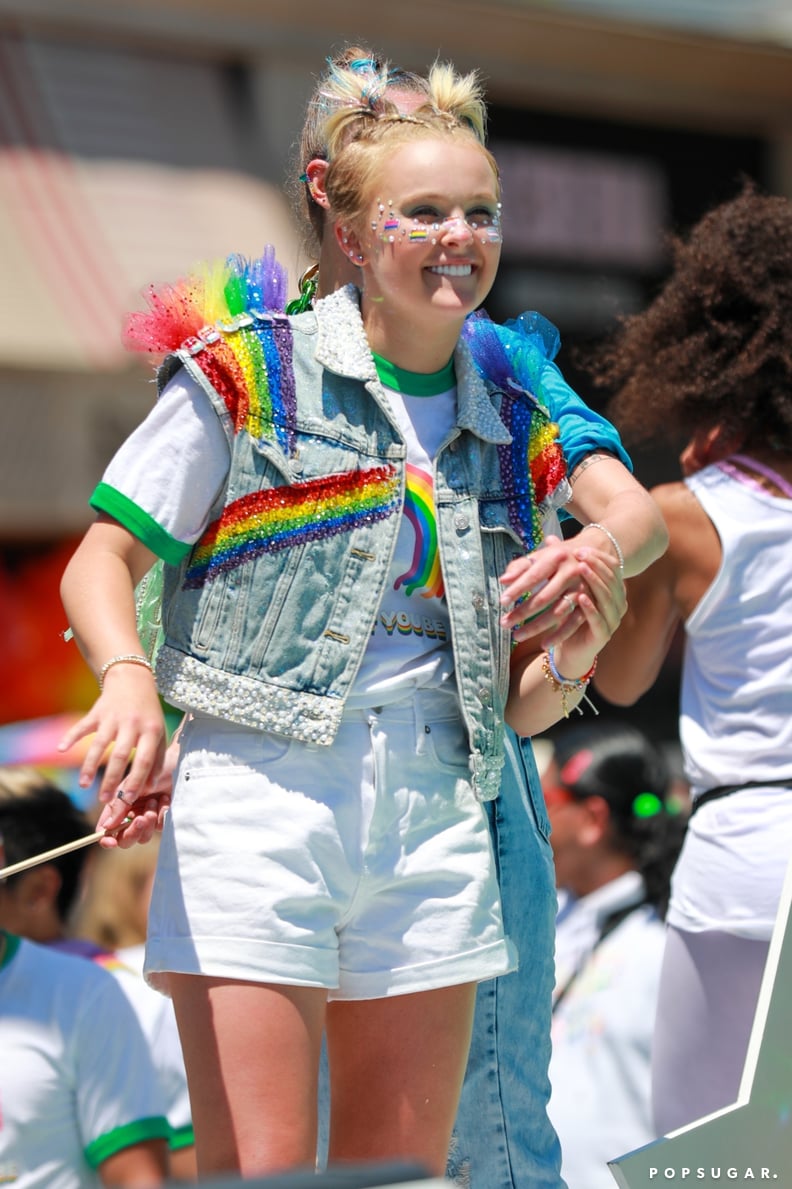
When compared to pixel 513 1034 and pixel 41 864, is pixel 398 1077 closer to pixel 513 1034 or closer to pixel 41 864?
pixel 513 1034

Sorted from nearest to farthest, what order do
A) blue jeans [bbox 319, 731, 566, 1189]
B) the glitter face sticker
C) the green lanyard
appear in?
the glitter face sticker, blue jeans [bbox 319, 731, 566, 1189], the green lanyard

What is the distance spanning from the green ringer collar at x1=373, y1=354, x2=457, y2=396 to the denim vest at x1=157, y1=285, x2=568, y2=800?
5 centimetres

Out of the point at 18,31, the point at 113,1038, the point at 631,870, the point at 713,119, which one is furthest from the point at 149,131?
the point at 113,1038

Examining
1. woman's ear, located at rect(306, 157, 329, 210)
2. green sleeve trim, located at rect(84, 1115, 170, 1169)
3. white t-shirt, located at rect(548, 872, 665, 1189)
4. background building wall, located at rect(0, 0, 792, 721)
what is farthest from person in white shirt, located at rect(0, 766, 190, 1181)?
background building wall, located at rect(0, 0, 792, 721)

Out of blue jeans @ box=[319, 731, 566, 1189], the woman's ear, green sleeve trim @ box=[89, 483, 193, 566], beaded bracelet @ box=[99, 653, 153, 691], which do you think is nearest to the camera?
beaded bracelet @ box=[99, 653, 153, 691]

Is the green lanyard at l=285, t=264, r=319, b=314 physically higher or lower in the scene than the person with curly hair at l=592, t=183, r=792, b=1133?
higher

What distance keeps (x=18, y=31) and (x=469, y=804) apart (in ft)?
22.8

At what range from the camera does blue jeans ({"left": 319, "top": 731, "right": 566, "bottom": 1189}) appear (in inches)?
95.5

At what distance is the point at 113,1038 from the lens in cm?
332

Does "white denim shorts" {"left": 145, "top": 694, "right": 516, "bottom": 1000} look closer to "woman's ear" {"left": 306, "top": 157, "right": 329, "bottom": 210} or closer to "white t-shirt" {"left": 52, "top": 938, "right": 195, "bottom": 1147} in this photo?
"woman's ear" {"left": 306, "top": 157, "right": 329, "bottom": 210}

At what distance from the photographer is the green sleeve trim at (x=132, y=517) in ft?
7.05

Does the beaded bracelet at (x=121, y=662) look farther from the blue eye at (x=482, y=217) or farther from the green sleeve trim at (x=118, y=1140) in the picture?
the green sleeve trim at (x=118, y=1140)

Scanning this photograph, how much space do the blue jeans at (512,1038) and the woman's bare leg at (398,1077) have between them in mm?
232

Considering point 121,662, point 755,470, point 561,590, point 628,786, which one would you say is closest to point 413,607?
point 561,590
